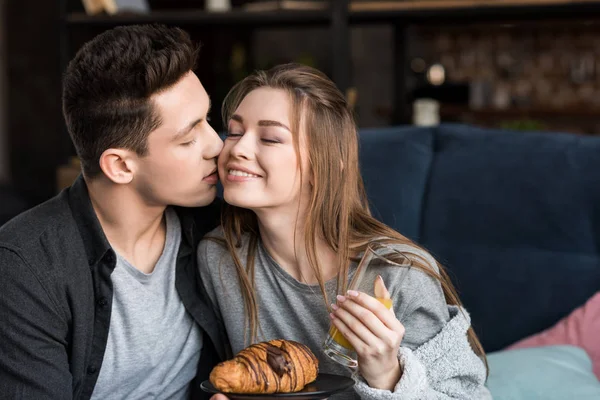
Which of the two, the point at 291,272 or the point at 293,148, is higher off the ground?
the point at 293,148

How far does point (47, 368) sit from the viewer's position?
156cm

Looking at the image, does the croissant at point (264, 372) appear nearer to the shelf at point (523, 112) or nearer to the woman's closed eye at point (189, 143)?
the woman's closed eye at point (189, 143)

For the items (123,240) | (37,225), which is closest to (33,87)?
(123,240)

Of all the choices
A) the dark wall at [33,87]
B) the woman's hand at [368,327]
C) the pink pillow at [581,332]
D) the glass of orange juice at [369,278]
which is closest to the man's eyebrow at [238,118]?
the glass of orange juice at [369,278]

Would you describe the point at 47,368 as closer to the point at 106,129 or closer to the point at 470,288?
the point at 106,129

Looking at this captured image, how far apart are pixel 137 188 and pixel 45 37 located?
411 centimetres

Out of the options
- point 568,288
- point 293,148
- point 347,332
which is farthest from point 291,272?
point 568,288

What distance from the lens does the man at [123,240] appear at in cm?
161

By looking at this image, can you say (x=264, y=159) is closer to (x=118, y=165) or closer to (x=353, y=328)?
(x=118, y=165)

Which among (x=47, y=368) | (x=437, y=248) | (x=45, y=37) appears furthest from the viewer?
(x=45, y=37)

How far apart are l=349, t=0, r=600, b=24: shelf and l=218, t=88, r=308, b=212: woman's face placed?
1557 millimetres

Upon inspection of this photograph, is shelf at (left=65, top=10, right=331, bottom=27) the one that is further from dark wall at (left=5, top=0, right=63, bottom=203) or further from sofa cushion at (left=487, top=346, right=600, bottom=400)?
dark wall at (left=5, top=0, right=63, bottom=203)

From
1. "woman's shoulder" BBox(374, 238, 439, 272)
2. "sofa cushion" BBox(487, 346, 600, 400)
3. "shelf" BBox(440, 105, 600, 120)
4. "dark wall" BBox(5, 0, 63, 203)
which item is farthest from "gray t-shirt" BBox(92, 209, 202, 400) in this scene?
"shelf" BBox(440, 105, 600, 120)

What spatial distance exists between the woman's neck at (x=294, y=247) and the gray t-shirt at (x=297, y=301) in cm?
2
